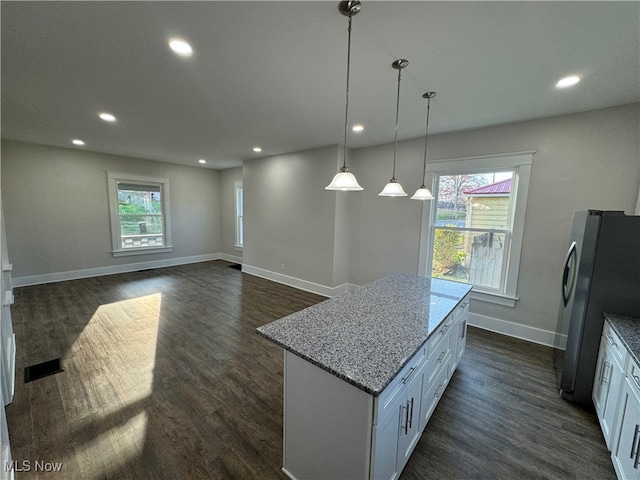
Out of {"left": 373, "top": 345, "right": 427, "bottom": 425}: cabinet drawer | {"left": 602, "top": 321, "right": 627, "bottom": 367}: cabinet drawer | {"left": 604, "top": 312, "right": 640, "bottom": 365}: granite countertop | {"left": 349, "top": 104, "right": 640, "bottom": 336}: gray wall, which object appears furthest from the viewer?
{"left": 349, "top": 104, "right": 640, "bottom": 336}: gray wall

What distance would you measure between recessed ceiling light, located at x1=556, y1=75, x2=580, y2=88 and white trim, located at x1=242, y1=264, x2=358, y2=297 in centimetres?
378

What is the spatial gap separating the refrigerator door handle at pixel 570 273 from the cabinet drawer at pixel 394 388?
1865mm

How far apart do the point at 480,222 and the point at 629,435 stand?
257 cm

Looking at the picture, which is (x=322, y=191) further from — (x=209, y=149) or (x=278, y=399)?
(x=278, y=399)

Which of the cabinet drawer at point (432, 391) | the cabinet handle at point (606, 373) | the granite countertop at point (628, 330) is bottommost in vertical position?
the cabinet drawer at point (432, 391)

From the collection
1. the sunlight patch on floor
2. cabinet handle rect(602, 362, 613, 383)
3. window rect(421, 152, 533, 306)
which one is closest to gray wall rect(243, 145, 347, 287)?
window rect(421, 152, 533, 306)

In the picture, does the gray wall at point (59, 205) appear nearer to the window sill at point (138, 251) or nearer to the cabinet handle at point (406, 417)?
the window sill at point (138, 251)

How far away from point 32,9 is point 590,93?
4.39 m

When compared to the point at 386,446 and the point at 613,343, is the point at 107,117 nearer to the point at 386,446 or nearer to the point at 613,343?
the point at 386,446

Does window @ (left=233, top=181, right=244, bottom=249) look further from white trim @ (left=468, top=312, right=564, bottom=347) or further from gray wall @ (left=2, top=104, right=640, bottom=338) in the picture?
white trim @ (left=468, top=312, right=564, bottom=347)

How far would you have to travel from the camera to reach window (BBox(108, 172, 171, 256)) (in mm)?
5855

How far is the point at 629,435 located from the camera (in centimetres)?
145

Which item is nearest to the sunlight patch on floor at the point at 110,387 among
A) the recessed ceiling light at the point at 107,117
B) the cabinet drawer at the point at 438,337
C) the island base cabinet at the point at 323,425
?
the island base cabinet at the point at 323,425

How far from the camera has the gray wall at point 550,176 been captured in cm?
268
